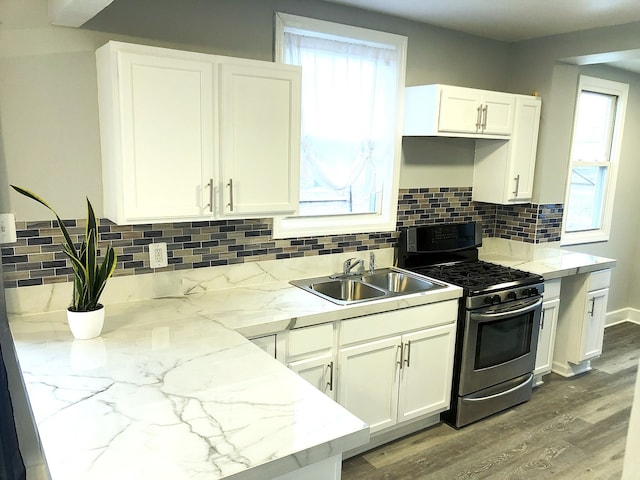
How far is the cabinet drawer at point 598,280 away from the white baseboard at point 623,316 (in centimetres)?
142

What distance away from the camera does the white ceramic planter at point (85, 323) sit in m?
1.93

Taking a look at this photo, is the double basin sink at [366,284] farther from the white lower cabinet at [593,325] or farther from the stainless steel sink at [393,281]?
the white lower cabinet at [593,325]

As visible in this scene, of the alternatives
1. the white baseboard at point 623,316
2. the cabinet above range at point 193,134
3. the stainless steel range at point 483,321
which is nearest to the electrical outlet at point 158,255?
the cabinet above range at point 193,134

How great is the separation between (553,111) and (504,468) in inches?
96.0

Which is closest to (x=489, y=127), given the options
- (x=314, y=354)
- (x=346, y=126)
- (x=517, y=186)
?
(x=517, y=186)

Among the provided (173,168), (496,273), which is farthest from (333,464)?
(496,273)

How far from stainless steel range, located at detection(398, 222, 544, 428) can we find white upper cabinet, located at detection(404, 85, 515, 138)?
2.10ft

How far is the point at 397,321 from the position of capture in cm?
269

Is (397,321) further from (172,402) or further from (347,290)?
(172,402)

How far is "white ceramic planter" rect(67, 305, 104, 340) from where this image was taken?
1.93m

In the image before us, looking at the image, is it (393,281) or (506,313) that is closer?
(506,313)

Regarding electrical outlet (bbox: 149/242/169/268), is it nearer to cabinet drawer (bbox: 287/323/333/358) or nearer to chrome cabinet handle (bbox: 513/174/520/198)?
cabinet drawer (bbox: 287/323/333/358)

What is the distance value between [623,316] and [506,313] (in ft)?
9.36

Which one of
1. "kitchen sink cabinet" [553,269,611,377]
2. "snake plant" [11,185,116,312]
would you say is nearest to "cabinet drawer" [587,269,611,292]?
"kitchen sink cabinet" [553,269,611,377]
